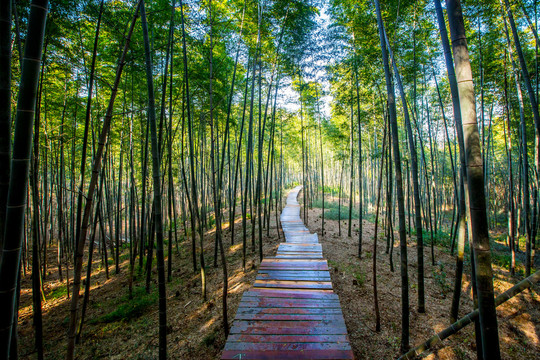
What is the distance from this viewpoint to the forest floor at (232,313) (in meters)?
3.37

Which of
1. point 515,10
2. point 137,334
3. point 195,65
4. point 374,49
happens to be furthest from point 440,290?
point 195,65

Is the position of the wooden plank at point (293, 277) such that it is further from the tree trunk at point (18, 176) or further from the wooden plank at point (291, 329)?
the tree trunk at point (18, 176)

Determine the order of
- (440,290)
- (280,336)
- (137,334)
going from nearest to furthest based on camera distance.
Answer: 1. (280,336)
2. (137,334)
3. (440,290)

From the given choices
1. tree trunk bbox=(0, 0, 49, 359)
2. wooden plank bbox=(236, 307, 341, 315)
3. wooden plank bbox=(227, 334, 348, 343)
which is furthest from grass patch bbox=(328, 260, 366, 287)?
tree trunk bbox=(0, 0, 49, 359)

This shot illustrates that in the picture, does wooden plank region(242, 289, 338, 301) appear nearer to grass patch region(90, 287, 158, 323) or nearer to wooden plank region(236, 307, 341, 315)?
wooden plank region(236, 307, 341, 315)

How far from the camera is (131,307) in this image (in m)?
4.79

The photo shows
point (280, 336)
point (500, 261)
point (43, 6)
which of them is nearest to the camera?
point (43, 6)

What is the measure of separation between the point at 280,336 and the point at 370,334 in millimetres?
1839

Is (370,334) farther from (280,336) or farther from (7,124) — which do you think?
(7,124)

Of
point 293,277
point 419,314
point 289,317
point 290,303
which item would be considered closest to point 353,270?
point 419,314

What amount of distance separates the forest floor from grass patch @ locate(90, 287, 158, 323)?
20 mm

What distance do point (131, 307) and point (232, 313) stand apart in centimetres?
257

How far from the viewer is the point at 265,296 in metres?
3.38

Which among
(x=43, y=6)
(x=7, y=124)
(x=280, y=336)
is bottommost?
(x=280, y=336)
